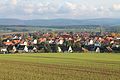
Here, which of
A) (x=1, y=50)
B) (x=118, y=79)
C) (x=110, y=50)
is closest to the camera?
(x=118, y=79)

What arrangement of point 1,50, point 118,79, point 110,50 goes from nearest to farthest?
point 118,79, point 110,50, point 1,50

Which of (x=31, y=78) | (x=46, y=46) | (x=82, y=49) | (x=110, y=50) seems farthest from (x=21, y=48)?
(x=31, y=78)

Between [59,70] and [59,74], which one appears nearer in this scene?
[59,74]

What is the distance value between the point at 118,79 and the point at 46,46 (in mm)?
49788

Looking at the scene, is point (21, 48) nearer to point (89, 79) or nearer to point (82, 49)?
point (82, 49)

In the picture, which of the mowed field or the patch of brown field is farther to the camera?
the mowed field

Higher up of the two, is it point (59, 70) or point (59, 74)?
point (59, 74)

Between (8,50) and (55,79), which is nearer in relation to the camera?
(55,79)

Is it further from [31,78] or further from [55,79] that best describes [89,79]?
[31,78]

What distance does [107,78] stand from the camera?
20625 millimetres

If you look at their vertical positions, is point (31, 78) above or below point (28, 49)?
above

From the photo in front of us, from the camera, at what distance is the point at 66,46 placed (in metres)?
72.9

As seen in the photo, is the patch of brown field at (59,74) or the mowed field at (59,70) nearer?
the patch of brown field at (59,74)

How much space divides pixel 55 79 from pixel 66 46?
5286 centimetres
